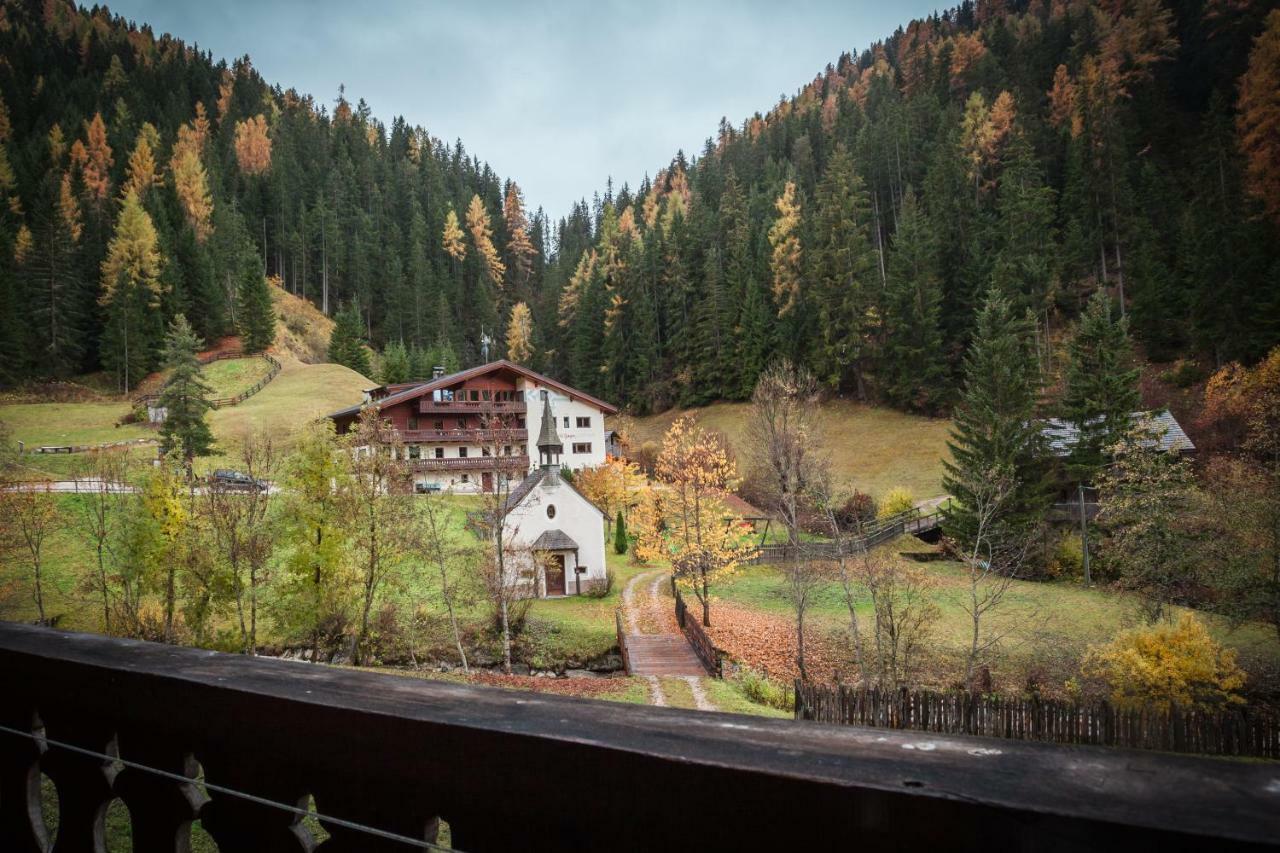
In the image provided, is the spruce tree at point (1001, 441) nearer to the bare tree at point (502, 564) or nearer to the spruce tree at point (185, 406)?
the bare tree at point (502, 564)

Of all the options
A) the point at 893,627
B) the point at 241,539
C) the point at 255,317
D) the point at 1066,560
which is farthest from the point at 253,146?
the point at 893,627

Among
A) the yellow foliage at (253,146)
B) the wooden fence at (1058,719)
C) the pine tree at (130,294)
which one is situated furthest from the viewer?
the yellow foliage at (253,146)

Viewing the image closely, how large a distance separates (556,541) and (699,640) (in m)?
8.75

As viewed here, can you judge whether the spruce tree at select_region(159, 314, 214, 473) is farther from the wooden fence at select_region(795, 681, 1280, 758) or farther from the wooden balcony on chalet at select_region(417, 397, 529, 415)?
the wooden fence at select_region(795, 681, 1280, 758)

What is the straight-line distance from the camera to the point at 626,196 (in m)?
114

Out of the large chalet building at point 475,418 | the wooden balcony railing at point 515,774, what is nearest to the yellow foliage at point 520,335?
the large chalet building at point 475,418

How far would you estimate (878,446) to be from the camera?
4831cm

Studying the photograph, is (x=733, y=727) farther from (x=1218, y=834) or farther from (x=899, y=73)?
(x=899, y=73)

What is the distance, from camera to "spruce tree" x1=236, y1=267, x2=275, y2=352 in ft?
208

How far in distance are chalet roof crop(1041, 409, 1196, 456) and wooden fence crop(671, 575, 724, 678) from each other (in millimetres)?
21540

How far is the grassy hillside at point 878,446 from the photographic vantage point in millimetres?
43219

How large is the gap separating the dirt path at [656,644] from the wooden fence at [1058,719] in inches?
134

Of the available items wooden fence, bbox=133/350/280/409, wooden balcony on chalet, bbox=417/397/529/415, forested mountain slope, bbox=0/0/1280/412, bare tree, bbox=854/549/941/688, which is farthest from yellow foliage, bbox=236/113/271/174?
bare tree, bbox=854/549/941/688

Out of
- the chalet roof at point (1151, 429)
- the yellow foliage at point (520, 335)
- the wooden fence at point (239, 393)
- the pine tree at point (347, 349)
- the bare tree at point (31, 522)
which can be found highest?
the yellow foliage at point (520, 335)
